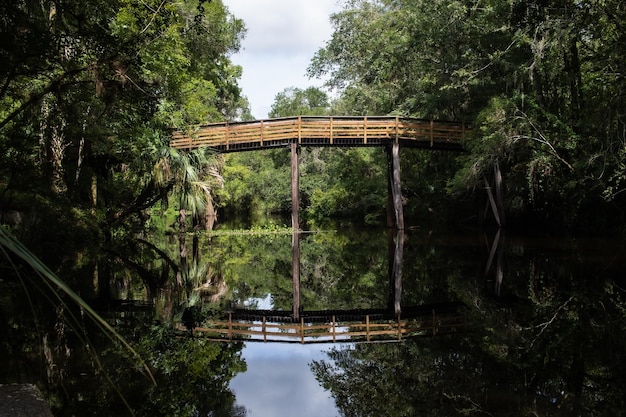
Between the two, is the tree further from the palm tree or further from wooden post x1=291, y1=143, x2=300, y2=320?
wooden post x1=291, y1=143, x2=300, y2=320

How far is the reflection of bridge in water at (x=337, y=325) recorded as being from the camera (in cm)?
689

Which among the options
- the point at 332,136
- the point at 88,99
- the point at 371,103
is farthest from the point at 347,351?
the point at 371,103

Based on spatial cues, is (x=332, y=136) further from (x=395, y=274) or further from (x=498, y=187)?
(x=395, y=274)

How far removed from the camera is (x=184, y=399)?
14.1 ft

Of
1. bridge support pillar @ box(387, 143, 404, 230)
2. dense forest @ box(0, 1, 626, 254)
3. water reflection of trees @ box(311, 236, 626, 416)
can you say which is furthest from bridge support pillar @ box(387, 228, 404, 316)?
dense forest @ box(0, 1, 626, 254)

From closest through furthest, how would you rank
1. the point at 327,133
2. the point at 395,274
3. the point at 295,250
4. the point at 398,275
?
the point at 398,275, the point at 395,274, the point at 295,250, the point at 327,133

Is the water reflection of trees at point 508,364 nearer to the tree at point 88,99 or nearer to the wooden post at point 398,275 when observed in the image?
the wooden post at point 398,275

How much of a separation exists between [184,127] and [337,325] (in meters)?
10.2

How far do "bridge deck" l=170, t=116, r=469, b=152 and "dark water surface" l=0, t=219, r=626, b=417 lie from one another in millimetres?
10817

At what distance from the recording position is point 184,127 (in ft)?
53.4

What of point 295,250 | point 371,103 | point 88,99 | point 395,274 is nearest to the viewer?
point 88,99

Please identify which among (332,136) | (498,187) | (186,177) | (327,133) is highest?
(327,133)

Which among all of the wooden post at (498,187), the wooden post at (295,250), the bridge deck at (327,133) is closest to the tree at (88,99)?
the bridge deck at (327,133)

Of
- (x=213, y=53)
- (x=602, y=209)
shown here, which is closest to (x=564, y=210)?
(x=602, y=209)
